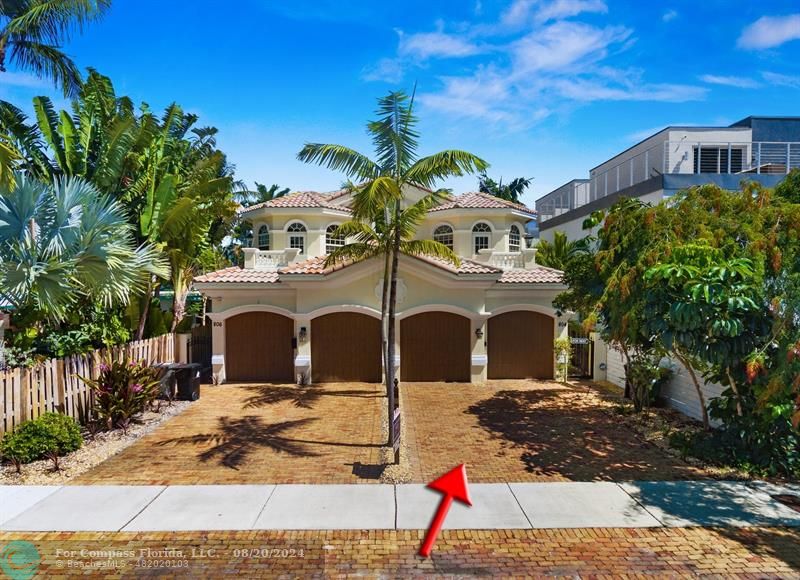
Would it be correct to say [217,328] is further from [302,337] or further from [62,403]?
[62,403]

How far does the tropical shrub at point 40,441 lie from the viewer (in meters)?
8.92

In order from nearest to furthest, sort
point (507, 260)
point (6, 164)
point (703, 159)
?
1. point (6, 164)
2. point (507, 260)
3. point (703, 159)

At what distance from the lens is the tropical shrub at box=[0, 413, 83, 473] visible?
8922 millimetres

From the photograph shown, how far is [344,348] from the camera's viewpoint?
1717cm

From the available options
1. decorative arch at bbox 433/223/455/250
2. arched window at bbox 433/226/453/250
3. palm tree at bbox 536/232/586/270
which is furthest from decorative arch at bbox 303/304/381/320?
palm tree at bbox 536/232/586/270

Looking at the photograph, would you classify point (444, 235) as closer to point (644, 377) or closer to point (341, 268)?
point (341, 268)

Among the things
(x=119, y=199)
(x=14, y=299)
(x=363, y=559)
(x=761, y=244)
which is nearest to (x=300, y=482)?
(x=363, y=559)

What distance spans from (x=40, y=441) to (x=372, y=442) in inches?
248

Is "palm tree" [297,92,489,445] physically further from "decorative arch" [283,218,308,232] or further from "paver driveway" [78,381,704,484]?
"decorative arch" [283,218,308,232]

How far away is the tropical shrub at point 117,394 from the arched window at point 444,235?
12341mm

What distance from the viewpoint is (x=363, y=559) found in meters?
6.02

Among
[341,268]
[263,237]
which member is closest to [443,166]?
[341,268]

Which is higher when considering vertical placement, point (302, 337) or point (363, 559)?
point (302, 337)

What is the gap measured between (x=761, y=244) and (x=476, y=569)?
7337 mm
